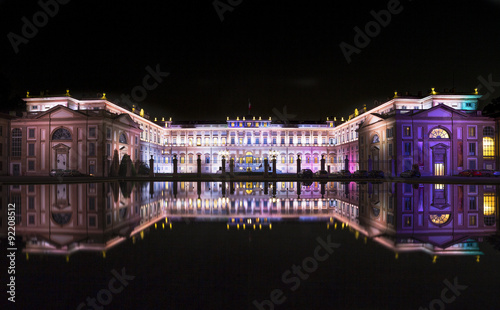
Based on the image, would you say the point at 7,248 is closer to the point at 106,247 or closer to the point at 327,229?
the point at 106,247

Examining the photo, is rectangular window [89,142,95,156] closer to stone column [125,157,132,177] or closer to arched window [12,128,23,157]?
stone column [125,157,132,177]

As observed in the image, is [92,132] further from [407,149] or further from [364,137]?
[407,149]

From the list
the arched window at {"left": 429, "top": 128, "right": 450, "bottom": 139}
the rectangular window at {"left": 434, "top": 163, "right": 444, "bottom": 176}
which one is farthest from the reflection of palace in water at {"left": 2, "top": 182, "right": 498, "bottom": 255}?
the arched window at {"left": 429, "top": 128, "right": 450, "bottom": 139}

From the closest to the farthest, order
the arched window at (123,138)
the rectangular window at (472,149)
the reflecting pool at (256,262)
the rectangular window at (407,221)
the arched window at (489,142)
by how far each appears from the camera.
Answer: the reflecting pool at (256,262) < the rectangular window at (407,221) < the rectangular window at (472,149) < the arched window at (489,142) < the arched window at (123,138)

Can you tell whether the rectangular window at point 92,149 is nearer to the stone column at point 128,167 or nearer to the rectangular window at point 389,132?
the stone column at point 128,167

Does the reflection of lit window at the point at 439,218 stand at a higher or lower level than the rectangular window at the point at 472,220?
higher

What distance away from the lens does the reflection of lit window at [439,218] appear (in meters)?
8.81

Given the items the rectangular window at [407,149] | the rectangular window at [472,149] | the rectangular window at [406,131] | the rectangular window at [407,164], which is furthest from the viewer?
the rectangular window at [472,149]

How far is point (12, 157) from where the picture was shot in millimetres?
46188

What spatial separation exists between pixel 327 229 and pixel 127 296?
518 centimetres
